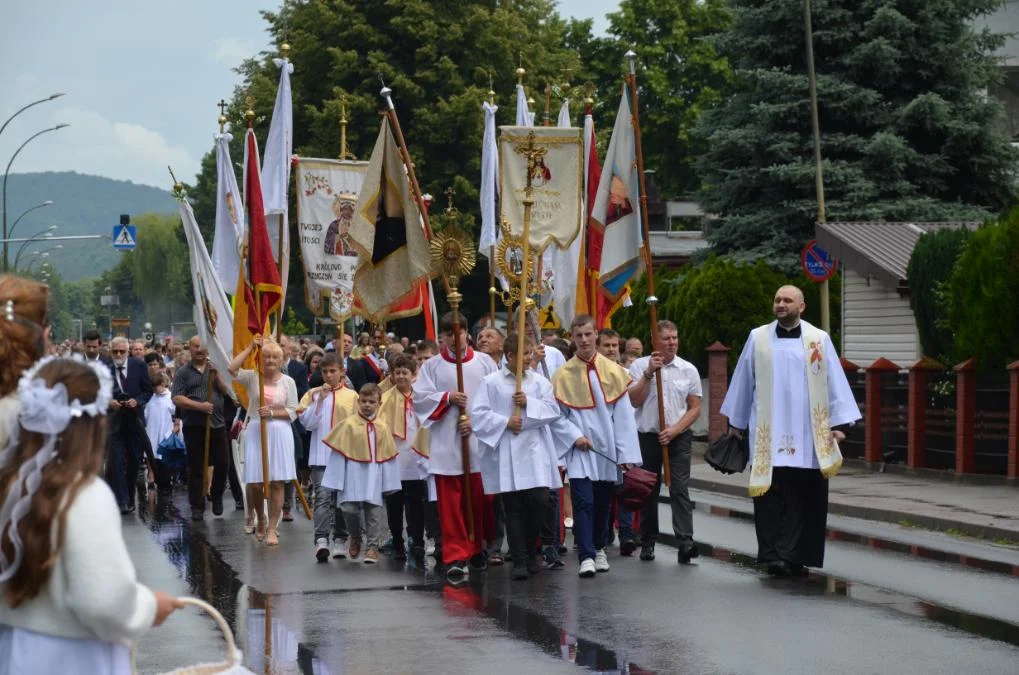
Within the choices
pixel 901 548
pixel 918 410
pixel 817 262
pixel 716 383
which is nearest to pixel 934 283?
pixel 817 262

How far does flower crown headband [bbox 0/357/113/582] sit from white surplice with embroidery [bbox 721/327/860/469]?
8.59 metres

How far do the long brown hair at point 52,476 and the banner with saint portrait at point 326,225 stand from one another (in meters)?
18.2

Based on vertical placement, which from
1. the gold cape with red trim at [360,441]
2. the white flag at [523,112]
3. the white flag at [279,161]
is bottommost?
the gold cape with red trim at [360,441]

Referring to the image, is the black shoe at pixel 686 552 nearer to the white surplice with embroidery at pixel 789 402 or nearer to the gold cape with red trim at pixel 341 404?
the white surplice with embroidery at pixel 789 402

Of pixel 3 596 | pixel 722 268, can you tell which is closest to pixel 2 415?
pixel 3 596

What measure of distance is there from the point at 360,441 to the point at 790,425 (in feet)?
11.7

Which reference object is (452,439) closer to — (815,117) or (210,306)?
(210,306)

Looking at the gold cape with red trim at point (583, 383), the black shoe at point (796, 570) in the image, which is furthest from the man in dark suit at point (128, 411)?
the black shoe at point (796, 570)

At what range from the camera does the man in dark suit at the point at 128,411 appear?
19.0 m

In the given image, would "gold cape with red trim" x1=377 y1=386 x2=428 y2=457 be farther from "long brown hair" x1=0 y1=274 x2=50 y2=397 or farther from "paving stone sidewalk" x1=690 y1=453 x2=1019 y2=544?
"long brown hair" x1=0 y1=274 x2=50 y2=397

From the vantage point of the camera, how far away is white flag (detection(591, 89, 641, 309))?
53.2ft

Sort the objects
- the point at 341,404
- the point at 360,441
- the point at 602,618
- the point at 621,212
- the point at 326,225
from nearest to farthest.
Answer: the point at 602,618, the point at 360,441, the point at 341,404, the point at 621,212, the point at 326,225

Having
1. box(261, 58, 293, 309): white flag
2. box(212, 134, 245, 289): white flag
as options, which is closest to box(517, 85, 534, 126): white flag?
box(261, 58, 293, 309): white flag

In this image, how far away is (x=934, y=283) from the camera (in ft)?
84.1
